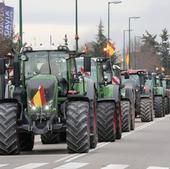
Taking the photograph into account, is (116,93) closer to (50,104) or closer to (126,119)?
(126,119)

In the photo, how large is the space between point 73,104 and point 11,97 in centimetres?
231

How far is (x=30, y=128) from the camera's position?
63.0 feet

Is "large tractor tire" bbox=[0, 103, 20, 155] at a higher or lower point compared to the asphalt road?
higher

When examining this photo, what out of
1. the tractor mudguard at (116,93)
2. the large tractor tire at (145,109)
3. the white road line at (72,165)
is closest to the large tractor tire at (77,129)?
the white road line at (72,165)

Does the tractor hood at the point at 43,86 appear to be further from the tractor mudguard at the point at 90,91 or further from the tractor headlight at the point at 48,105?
the tractor mudguard at the point at 90,91

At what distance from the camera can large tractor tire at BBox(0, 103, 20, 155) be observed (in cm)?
1906

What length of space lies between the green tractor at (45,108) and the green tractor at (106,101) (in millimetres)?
1950

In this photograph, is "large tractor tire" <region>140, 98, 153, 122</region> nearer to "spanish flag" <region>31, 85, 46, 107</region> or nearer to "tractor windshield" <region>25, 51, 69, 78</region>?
"tractor windshield" <region>25, 51, 69, 78</region>

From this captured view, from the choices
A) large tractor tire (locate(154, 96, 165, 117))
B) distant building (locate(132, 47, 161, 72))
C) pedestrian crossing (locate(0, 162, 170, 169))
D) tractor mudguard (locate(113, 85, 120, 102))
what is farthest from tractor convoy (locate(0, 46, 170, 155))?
distant building (locate(132, 47, 161, 72))

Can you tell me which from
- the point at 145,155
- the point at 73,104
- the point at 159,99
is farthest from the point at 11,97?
the point at 159,99

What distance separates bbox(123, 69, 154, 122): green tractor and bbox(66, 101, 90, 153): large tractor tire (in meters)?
20.7

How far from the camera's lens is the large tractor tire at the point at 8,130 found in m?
19.1

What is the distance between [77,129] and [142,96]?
2251 cm

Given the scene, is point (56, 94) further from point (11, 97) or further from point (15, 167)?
point (15, 167)
